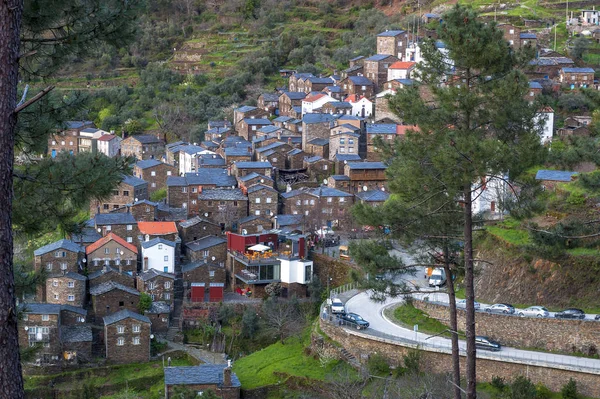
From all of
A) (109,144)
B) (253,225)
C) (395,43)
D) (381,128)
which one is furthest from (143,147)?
(395,43)

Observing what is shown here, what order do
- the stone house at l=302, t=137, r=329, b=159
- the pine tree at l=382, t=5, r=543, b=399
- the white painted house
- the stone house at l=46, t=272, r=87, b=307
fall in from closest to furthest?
the pine tree at l=382, t=5, r=543, b=399 → the stone house at l=46, t=272, r=87, b=307 → the white painted house → the stone house at l=302, t=137, r=329, b=159

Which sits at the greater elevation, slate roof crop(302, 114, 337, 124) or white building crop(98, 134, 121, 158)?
slate roof crop(302, 114, 337, 124)

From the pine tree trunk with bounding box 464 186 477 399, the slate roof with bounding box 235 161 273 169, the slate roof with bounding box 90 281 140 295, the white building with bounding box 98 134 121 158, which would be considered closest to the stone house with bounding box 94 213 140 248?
the slate roof with bounding box 90 281 140 295

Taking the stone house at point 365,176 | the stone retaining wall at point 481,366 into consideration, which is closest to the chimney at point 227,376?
the stone retaining wall at point 481,366

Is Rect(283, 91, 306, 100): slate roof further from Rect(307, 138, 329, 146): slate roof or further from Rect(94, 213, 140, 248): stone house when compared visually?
Rect(94, 213, 140, 248): stone house

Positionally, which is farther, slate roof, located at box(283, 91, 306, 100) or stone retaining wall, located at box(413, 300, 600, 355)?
slate roof, located at box(283, 91, 306, 100)

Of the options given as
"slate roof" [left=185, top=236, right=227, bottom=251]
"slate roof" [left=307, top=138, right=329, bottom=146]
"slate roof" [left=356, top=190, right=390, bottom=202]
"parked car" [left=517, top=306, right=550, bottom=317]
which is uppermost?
"slate roof" [left=307, top=138, right=329, bottom=146]

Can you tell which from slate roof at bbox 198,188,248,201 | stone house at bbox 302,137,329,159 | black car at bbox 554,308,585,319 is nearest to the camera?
black car at bbox 554,308,585,319
